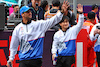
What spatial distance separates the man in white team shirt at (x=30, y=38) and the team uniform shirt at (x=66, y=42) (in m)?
0.91

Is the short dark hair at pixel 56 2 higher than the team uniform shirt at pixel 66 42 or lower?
higher

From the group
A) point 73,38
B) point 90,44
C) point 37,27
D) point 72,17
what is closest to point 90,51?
point 90,44

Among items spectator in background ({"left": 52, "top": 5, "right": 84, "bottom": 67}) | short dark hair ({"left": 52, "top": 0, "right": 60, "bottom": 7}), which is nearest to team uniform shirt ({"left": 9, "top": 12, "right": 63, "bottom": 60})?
spectator in background ({"left": 52, "top": 5, "right": 84, "bottom": 67})

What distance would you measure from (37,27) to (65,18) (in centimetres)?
108

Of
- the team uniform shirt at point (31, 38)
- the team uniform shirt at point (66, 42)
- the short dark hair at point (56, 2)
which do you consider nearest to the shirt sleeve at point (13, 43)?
the team uniform shirt at point (31, 38)

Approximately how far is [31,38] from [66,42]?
3.90ft

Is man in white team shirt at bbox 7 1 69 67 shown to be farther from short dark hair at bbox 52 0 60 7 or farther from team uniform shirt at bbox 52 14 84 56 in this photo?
short dark hair at bbox 52 0 60 7

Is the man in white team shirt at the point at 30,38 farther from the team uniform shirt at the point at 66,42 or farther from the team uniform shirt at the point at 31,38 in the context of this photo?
the team uniform shirt at the point at 66,42

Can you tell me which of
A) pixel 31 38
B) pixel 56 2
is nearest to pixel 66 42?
pixel 31 38

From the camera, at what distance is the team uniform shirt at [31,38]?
571cm

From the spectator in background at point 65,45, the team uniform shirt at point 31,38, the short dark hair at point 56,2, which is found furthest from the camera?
the short dark hair at point 56,2

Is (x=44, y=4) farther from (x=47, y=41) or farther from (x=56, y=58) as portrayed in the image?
(x=56, y=58)

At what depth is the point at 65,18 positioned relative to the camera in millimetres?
6641

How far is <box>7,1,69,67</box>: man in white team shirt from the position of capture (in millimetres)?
5707
